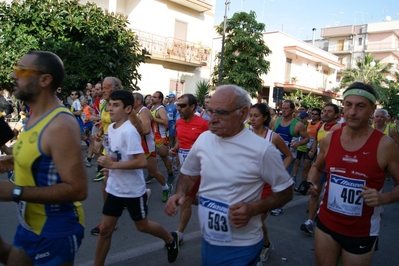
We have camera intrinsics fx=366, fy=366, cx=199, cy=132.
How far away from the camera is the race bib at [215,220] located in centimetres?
234

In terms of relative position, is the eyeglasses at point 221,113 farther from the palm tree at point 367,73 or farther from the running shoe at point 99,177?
the palm tree at point 367,73

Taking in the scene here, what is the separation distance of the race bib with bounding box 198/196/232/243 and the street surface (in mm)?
1935

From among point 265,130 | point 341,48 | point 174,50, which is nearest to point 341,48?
point 341,48

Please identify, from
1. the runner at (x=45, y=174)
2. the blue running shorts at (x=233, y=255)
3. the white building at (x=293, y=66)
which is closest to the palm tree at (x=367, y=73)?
the white building at (x=293, y=66)

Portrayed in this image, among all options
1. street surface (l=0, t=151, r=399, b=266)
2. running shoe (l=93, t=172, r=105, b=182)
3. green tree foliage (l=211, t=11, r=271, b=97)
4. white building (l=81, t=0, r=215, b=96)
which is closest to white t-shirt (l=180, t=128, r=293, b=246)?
street surface (l=0, t=151, r=399, b=266)

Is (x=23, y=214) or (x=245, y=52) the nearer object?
(x=23, y=214)

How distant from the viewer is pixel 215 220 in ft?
7.79

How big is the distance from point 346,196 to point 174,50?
2003cm

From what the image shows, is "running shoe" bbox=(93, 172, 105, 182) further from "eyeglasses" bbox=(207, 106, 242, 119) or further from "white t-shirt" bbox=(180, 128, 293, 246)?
"eyeglasses" bbox=(207, 106, 242, 119)

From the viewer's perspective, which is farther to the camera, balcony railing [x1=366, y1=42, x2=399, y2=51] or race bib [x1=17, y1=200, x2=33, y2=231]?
balcony railing [x1=366, y1=42, x2=399, y2=51]

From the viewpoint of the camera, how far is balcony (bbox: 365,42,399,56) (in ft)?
179

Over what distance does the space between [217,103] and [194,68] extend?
22.3 metres

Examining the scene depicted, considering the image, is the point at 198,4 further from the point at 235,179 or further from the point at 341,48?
the point at 341,48

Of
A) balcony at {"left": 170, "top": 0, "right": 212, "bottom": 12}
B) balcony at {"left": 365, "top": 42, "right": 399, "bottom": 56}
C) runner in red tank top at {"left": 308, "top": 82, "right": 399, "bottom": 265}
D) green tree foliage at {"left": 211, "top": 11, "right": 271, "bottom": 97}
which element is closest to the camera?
runner in red tank top at {"left": 308, "top": 82, "right": 399, "bottom": 265}
